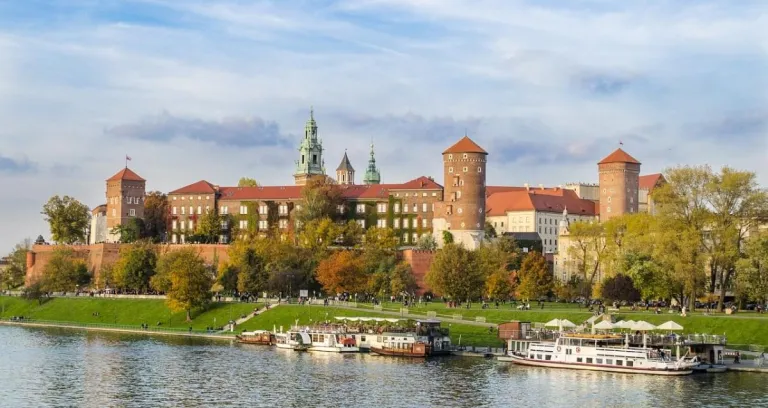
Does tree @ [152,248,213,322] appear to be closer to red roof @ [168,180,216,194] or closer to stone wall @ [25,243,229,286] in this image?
stone wall @ [25,243,229,286]

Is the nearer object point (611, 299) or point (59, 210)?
point (611, 299)

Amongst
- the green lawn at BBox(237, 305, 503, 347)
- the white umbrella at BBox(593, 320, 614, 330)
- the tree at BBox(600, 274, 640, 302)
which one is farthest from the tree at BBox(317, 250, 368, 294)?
the white umbrella at BBox(593, 320, 614, 330)

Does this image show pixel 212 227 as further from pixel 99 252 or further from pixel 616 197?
pixel 616 197

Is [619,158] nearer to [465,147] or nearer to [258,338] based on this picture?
[465,147]

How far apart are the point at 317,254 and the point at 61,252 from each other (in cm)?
3455

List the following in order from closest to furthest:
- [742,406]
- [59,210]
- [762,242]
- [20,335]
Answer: [742,406], [762,242], [20,335], [59,210]

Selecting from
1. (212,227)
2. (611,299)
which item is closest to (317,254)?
(212,227)

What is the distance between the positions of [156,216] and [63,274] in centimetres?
2623

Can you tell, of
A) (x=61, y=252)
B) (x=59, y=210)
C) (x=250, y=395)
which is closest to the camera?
(x=250, y=395)

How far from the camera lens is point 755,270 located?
9375 centimetres

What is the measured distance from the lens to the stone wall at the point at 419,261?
131 meters

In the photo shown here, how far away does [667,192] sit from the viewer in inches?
3878

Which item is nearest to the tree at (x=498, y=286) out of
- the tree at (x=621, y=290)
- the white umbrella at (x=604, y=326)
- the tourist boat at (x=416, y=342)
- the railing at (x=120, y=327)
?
the tree at (x=621, y=290)

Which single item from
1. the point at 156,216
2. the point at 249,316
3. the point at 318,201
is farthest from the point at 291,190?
the point at 249,316
